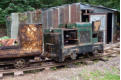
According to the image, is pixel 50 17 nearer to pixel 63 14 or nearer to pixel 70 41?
pixel 63 14

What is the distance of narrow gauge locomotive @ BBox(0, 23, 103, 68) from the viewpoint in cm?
588

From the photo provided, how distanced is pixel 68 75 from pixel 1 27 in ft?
39.3

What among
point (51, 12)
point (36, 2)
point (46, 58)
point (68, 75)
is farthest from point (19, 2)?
point (68, 75)

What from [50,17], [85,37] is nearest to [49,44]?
[85,37]

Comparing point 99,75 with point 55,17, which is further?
point 55,17

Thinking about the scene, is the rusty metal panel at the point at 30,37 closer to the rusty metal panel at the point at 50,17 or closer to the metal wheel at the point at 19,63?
the metal wheel at the point at 19,63

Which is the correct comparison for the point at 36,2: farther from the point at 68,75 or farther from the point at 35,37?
the point at 68,75

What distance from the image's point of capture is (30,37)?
19.7ft

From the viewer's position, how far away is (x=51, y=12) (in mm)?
10906

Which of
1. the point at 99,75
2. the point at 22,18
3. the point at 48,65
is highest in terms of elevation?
the point at 22,18

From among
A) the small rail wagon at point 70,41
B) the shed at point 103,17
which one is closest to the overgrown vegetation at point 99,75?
the small rail wagon at point 70,41

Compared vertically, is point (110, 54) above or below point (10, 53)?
below

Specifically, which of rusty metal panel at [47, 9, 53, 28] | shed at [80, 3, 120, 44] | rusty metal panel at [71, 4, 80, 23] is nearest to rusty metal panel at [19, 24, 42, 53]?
rusty metal panel at [47, 9, 53, 28]

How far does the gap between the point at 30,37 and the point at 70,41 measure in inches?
82.4
